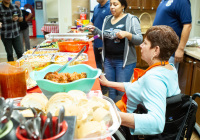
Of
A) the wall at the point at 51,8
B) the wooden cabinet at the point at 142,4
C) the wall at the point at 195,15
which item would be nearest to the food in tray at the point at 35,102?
the wall at the point at 195,15

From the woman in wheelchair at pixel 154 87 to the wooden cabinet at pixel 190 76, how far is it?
1451 mm

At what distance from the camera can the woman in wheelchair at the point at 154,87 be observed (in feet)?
3.32

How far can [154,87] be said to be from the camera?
1104 millimetres

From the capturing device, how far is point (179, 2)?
242cm

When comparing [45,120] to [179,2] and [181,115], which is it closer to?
[181,115]

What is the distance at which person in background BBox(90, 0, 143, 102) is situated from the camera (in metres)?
2.49

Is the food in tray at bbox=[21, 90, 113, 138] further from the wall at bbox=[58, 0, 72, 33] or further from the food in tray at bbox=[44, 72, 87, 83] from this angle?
the wall at bbox=[58, 0, 72, 33]

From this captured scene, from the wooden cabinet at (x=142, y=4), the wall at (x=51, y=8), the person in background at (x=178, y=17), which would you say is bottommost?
the person in background at (x=178, y=17)

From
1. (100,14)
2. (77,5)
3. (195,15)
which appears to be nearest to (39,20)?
(77,5)

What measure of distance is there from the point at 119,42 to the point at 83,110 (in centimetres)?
196

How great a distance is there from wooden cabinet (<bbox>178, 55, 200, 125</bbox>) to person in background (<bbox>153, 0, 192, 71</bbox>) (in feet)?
0.94

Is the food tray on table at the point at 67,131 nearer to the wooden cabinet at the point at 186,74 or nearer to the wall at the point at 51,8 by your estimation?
the wooden cabinet at the point at 186,74

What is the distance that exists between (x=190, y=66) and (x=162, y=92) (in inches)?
76.3

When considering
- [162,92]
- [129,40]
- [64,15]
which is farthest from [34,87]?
[64,15]
